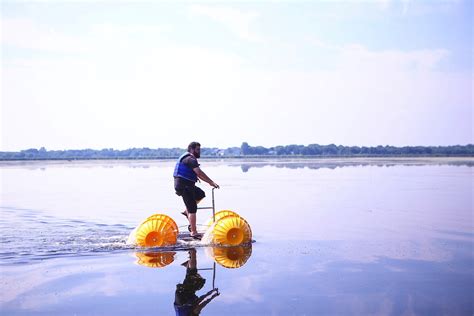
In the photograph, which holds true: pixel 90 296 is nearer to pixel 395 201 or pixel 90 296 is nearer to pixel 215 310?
pixel 215 310

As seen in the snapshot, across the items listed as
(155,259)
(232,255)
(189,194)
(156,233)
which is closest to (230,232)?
(232,255)

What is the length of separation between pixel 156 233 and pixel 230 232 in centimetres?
156

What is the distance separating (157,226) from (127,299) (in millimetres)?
4067

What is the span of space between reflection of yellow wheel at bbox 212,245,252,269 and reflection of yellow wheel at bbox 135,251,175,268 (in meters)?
0.88

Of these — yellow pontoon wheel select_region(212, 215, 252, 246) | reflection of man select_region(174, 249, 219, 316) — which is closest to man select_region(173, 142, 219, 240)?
yellow pontoon wheel select_region(212, 215, 252, 246)

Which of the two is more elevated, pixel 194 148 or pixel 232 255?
pixel 194 148

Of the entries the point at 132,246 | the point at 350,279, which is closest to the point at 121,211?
the point at 132,246

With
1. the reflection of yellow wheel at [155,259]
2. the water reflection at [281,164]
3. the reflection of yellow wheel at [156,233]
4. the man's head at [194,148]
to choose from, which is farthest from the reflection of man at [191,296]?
the water reflection at [281,164]

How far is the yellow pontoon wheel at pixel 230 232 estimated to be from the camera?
12.1 m

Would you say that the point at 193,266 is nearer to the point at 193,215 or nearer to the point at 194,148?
the point at 193,215

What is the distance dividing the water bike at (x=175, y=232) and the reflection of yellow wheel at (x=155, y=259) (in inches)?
21.5

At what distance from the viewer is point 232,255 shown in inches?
438

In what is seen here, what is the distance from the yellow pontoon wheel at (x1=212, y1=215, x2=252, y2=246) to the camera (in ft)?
39.7

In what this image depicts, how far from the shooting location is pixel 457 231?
45.9 ft
